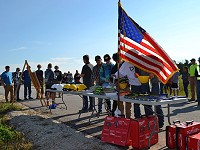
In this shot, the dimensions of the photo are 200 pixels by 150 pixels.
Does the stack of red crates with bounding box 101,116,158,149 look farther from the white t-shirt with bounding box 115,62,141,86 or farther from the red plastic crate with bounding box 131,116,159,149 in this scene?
the white t-shirt with bounding box 115,62,141,86

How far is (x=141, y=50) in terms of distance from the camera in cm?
606

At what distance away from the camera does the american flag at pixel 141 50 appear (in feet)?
19.4

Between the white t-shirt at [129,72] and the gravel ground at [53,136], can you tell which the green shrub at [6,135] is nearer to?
the gravel ground at [53,136]

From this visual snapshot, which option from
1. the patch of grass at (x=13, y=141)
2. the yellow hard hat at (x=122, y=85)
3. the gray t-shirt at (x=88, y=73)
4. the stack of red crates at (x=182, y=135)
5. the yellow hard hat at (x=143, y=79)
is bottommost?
the patch of grass at (x=13, y=141)

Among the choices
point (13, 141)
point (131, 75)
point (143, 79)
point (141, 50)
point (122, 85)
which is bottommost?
point (13, 141)

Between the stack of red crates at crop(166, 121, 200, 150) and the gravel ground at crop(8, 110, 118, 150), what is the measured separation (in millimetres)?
1101

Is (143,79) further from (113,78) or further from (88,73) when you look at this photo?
(88,73)

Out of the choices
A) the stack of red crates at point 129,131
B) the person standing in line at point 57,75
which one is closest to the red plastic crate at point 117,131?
the stack of red crates at point 129,131

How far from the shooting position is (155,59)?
594 centimetres

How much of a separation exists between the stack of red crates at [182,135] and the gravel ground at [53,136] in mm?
1101

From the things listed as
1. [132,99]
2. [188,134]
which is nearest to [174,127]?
[188,134]

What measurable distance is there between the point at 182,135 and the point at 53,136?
2964 millimetres

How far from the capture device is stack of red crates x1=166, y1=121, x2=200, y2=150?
4.99m

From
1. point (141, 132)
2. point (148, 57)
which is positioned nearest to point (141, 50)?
point (148, 57)
